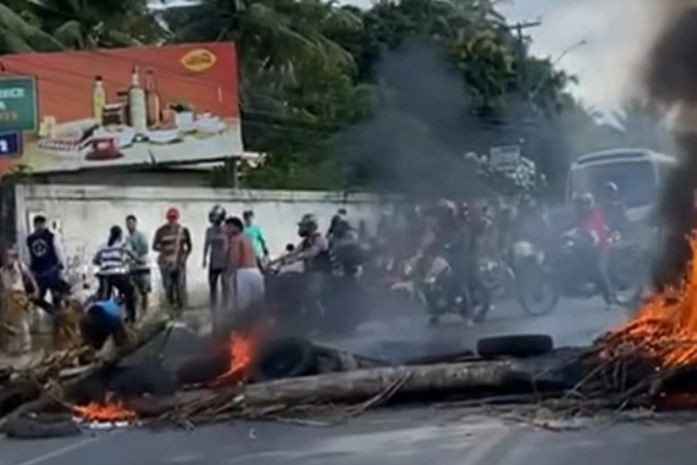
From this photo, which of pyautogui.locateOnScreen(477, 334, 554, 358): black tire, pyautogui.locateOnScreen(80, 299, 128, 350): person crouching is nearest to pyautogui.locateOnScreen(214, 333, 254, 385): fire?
pyautogui.locateOnScreen(80, 299, 128, 350): person crouching

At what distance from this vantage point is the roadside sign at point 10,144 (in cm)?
2519

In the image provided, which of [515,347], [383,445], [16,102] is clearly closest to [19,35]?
[16,102]

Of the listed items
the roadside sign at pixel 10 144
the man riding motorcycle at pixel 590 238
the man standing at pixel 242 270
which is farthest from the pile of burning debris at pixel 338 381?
the roadside sign at pixel 10 144

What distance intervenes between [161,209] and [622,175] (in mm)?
7425

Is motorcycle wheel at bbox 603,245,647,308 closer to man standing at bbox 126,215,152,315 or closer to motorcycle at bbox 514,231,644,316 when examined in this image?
motorcycle at bbox 514,231,644,316

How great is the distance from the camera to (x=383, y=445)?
27.8 feet

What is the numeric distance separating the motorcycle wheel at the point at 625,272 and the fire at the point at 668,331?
435 centimetres

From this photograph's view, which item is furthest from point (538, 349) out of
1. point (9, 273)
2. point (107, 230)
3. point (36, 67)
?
point (36, 67)

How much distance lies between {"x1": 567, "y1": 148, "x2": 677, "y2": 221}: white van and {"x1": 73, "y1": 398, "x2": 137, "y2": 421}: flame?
36.0 feet

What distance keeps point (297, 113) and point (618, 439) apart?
2214 cm

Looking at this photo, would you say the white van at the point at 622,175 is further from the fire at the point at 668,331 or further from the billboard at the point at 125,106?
the fire at the point at 668,331

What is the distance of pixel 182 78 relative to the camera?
26.8 m

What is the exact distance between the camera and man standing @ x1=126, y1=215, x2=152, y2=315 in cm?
1798

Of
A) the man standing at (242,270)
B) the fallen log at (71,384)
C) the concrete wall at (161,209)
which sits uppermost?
the concrete wall at (161,209)
